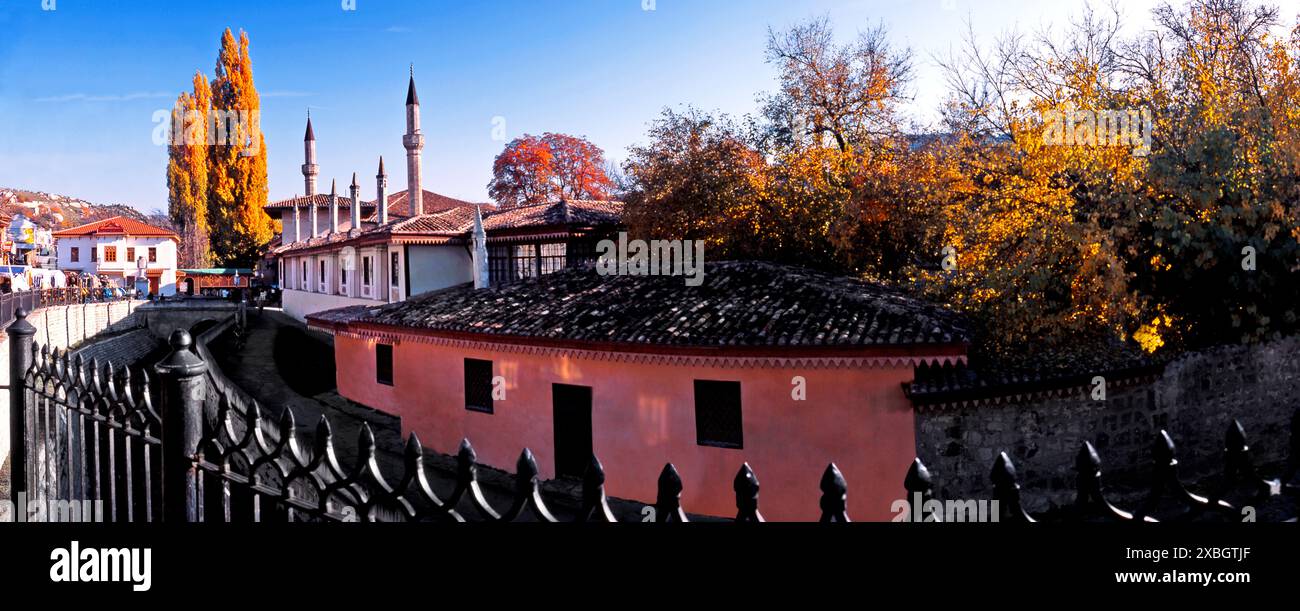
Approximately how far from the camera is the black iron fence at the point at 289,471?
1970 millimetres

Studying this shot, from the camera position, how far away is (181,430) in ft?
9.16

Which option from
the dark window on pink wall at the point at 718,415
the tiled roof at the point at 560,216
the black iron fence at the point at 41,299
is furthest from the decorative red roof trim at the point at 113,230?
the dark window on pink wall at the point at 718,415

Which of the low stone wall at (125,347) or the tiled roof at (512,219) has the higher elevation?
the tiled roof at (512,219)

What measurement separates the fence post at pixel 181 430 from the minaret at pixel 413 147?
25.9 metres

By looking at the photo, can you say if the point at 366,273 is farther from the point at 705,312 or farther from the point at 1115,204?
the point at 1115,204

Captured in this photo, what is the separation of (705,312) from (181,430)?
9.55 meters

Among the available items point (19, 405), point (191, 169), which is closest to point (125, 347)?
point (191, 169)

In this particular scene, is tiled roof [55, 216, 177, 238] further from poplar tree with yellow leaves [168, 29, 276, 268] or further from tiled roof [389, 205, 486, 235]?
tiled roof [389, 205, 486, 235]

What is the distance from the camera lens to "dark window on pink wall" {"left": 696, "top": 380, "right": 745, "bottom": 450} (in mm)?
10922

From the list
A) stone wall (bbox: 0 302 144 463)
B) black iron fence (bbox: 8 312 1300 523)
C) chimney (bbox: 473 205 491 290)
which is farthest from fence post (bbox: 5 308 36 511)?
chimney (bbox: 473 205 491 290)
